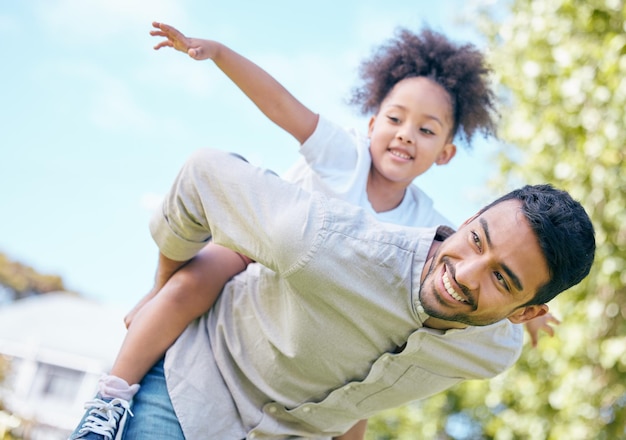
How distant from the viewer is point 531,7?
166 inches

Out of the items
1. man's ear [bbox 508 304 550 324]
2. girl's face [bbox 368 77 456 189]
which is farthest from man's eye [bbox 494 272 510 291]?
girl's face [bbox 368 77 456 189]

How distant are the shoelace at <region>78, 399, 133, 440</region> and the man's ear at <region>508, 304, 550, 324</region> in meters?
0.91

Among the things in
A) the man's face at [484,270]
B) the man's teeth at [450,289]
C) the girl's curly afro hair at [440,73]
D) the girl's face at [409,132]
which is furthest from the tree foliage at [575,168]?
the man's teeth at [450,289]

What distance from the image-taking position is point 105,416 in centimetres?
178

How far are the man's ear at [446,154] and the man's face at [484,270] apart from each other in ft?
3.32

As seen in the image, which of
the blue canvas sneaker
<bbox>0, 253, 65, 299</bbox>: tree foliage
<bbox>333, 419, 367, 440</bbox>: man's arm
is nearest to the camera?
the blue canvas sneaker

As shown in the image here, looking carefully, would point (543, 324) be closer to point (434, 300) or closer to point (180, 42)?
point (434, 300)

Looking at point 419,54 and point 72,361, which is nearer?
point 419,54

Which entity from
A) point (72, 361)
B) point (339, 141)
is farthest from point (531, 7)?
point (72, 361)

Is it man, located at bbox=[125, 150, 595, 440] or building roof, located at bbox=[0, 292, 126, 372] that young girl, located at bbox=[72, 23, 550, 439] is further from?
building roof, located at bbox=[0, 292, 126, 372]

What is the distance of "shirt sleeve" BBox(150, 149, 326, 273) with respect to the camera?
5.08 feet

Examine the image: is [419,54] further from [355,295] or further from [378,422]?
[378,422]

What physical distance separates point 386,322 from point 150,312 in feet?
2.02

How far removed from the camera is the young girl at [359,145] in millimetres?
1918
